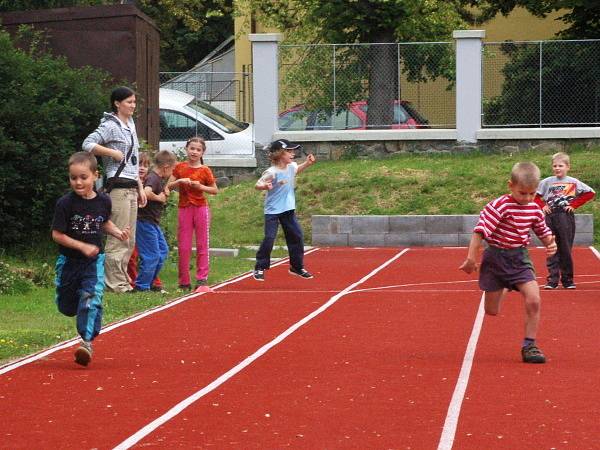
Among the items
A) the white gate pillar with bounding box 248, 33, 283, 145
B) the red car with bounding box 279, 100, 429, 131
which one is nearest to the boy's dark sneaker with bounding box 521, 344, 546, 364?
the red car with bounding box 279, 100, 429, 131

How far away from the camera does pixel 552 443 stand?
7.14 m

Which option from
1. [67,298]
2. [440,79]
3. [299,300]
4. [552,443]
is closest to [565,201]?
[299,300]

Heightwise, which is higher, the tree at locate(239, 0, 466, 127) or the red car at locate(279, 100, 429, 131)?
the tree at locate(239, 0, 466, 127)

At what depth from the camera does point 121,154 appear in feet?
44.2

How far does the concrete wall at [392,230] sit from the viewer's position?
24.0m

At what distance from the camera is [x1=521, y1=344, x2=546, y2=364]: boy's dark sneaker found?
9898 mm

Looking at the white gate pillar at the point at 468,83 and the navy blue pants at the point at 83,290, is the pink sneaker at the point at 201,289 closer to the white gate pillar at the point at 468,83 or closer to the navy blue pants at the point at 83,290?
the navy blue pants at the point at 83,290

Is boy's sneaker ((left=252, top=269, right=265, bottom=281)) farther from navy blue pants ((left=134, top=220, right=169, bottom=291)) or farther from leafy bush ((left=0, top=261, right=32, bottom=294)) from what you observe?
leafy bush ((left=0, top=261, right=32, bottom=294))

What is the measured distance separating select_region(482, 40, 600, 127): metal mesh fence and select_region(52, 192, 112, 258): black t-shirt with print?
62.5 ft

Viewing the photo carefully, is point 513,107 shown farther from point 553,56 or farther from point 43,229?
point 43,229

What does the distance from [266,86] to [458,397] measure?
69.4ft

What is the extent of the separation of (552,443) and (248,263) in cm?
1285

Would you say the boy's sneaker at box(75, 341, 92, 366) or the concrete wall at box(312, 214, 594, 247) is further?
the concrete wall at box(312, 214, 594, 247)

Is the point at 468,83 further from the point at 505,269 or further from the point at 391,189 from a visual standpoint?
the point at 505,269
